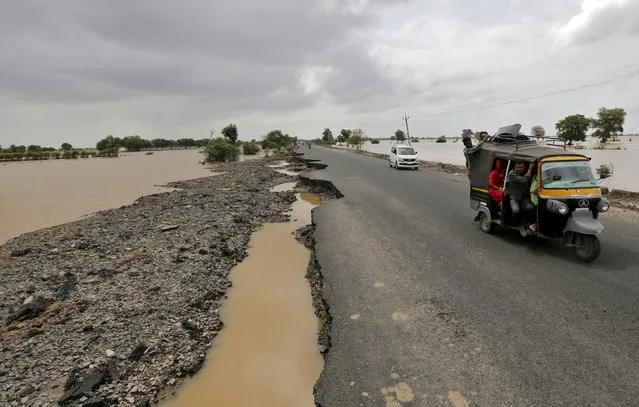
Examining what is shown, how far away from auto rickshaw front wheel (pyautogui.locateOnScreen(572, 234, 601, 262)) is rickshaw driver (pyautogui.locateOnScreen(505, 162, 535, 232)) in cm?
103

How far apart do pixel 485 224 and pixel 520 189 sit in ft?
5.10

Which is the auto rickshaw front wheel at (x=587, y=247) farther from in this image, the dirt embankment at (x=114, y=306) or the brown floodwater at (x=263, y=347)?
the brown floodwater at (x=263, y=347)

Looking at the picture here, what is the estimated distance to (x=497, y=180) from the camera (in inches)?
338

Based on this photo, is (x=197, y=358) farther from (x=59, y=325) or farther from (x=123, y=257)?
(x=123, y=257)

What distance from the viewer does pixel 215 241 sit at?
10.1 metres

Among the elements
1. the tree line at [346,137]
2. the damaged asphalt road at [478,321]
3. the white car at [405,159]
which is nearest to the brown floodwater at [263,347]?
the damaged asphalt road at [478,321]

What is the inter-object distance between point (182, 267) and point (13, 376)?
3.75m

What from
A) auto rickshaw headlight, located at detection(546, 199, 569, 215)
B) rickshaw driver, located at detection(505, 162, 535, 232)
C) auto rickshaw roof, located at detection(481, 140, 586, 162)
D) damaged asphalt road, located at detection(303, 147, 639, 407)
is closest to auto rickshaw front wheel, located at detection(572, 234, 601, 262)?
damaged asphalt road, located at detection(303, 147, 639, 407)

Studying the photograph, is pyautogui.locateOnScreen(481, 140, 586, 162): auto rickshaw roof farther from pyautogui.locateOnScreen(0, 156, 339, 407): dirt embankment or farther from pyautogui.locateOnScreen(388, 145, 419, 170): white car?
pyautogui.locateOnScreen(388, 145, 419, 170): white car

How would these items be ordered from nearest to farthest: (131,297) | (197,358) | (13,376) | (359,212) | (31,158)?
(13,376) < (197,358) < (131,297) < (359,212) < (31,158)

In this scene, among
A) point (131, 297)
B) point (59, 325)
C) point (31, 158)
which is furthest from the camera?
point (31, 158)

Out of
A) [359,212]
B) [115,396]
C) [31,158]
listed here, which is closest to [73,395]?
[115,396]

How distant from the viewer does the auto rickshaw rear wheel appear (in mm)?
8961

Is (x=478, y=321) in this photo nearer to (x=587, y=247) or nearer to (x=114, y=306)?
(x=587, y=247)
